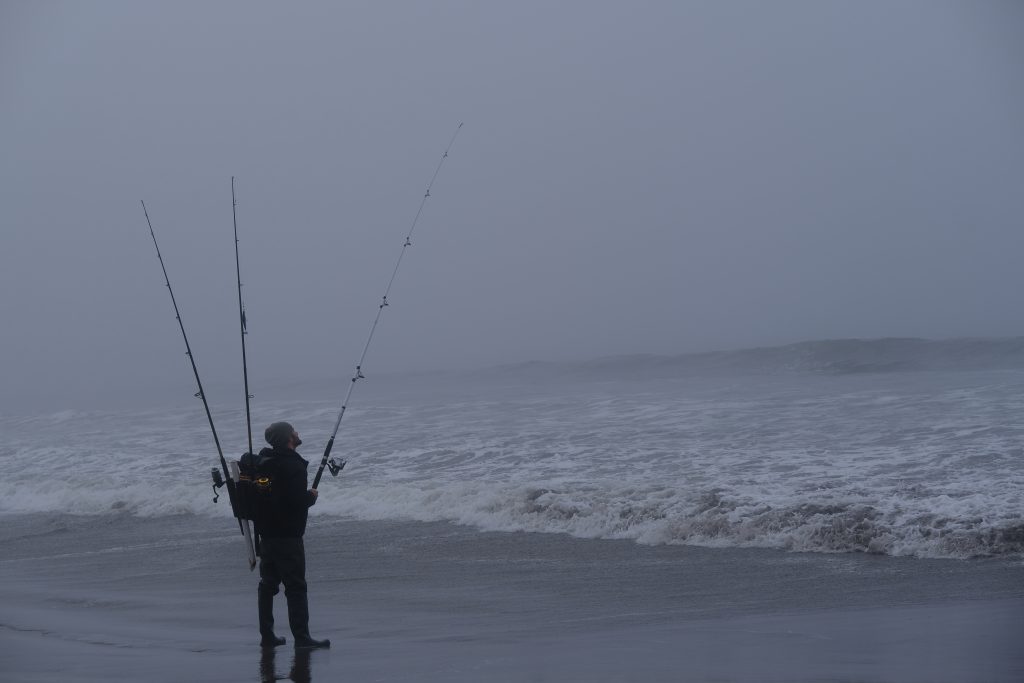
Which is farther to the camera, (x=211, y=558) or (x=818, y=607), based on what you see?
(x=211, y=558)

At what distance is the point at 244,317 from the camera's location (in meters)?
5.70

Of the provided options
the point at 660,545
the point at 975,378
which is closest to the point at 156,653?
the point at 660,545

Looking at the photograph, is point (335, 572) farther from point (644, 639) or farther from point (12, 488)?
point (12, 488)

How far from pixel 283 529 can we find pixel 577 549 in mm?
3828

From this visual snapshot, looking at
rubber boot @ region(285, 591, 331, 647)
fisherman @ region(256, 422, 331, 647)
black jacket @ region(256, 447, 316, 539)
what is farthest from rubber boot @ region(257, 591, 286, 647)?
black jacket @ region(256, 447, 316, 539)

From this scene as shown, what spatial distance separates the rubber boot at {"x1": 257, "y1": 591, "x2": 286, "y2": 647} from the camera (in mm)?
5066

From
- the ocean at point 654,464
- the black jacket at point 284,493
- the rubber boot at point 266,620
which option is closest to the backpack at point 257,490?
the black jacket at point 284,493

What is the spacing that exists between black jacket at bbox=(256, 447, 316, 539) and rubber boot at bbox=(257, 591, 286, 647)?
32cm

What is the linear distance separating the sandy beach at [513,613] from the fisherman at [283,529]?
0.17 m

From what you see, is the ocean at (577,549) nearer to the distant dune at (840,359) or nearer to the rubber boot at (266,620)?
the rubber boot at (266,620)

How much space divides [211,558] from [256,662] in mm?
4102

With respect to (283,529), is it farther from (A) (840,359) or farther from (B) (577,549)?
(A) (840,359)

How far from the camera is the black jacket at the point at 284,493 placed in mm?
4926

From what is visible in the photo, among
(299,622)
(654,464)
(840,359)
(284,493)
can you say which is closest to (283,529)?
(284,493)
